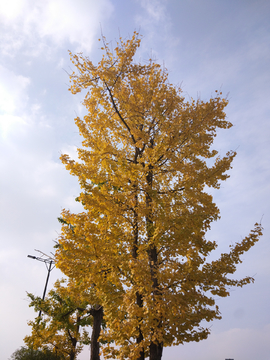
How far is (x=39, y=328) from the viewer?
458 inches

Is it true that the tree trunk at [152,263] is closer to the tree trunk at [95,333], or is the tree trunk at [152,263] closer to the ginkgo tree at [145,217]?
the ginkgo tree at [145,217]

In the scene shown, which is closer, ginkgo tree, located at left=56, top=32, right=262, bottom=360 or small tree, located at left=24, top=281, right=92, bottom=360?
ginkgo tree, located at left=56, top=32, right=262, bottom=360

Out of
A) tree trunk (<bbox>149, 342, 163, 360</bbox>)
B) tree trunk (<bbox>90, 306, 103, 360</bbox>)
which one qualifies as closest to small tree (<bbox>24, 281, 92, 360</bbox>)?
tree trunk (<bbox>90, 306, 103, 360</bbox>)

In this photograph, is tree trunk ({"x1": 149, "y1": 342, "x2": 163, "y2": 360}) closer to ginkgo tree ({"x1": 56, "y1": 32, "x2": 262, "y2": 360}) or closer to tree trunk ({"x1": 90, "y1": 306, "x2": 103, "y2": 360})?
ginkgo tree ({"x1": 56, "y1": 32, "x2": 262, "y2": 360})

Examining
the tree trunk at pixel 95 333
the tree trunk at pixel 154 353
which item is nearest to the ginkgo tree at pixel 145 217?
the tree trunk at pixel 154 353

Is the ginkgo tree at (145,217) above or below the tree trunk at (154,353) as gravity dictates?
above

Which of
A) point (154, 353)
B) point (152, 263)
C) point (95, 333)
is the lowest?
point (154, 353)

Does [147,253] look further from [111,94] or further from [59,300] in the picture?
[59,300]

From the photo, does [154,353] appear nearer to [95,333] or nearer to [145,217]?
[145,217]

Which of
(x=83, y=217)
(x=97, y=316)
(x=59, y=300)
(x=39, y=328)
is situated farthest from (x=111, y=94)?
(x=39, y=328)

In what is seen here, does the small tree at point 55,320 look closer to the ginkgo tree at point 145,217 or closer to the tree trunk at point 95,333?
the tree trunk at point 95,333

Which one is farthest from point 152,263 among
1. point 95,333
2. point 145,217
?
point 95,333

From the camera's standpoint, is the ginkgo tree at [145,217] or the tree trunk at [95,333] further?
the tree trunk at [95,333]

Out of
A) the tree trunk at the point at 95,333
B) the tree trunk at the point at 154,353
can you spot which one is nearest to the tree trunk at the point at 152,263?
the tree trunk at the point at 154,353
